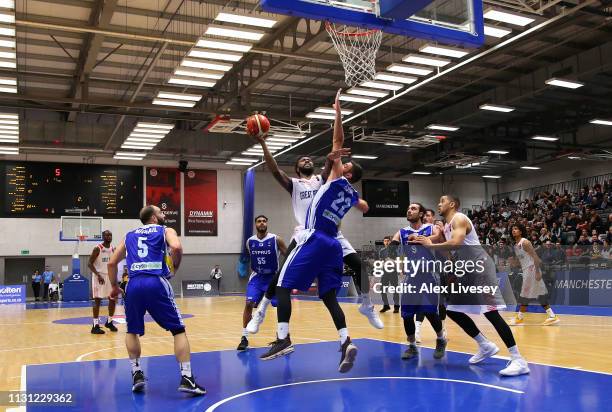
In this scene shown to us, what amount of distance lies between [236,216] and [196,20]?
1707 centimetres

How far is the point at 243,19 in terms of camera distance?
12.5 meters

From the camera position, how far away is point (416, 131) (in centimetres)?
2291

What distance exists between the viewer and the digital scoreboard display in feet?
88.2

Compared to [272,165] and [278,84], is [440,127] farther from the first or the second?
[272,165]

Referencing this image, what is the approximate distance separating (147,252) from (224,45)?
924 centimetres

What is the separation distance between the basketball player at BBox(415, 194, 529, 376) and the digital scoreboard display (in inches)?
955

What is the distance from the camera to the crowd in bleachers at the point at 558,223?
54.1ft

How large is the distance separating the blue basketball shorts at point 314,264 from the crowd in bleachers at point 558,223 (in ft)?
40.6

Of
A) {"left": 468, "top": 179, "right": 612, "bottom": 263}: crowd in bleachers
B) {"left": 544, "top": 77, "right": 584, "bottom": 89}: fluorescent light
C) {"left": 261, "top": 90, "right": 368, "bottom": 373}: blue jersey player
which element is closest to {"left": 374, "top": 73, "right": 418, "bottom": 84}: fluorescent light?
{"left": 544, "top": 77, "right": 584, "bottom": 89}: fluorescent light

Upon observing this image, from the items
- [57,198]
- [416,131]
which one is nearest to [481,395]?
[416,131]

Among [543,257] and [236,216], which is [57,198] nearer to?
[236,216]

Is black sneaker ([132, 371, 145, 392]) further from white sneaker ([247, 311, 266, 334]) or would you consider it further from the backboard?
the backboard

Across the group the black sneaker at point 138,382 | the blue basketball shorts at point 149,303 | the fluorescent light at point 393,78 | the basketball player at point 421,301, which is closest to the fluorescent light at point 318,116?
the fluorescent light at point 393,78

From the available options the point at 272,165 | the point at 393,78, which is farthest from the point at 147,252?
the point at 393,78
